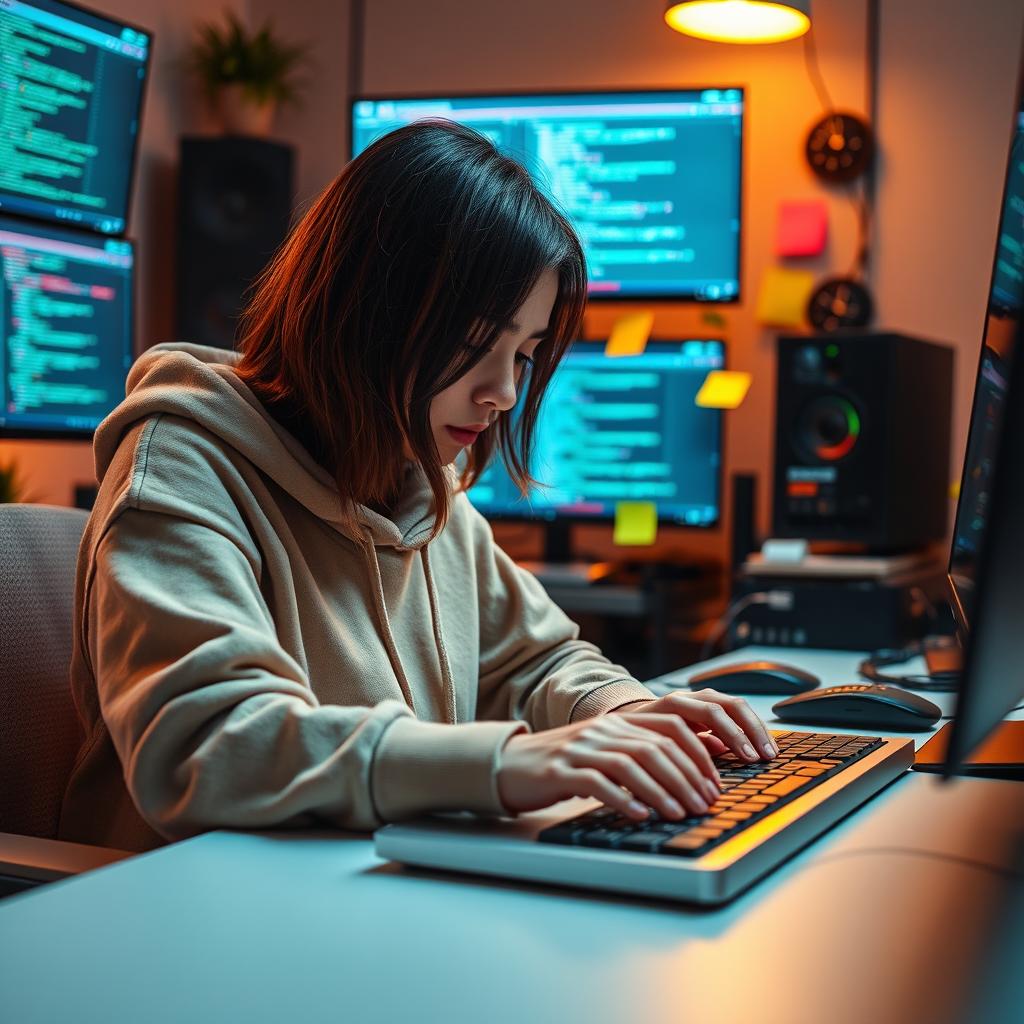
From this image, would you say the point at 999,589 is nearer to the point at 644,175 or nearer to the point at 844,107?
the point at 644,175

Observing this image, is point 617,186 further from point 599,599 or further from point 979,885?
point 979,885

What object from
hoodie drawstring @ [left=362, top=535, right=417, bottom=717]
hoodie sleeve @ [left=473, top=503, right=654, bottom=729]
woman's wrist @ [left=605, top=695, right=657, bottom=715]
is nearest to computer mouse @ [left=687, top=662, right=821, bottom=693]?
hoodie sleeve @ [left=473, top=503, right=654, bottom=729]

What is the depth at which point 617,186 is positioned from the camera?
2.30 meters

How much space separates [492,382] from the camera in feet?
3.30

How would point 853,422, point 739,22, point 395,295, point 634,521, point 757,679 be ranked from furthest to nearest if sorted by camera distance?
point 634,521 < point 739,22 < point 853,422 < point 757,679 < point 395,295

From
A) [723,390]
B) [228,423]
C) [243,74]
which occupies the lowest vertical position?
[228,423]

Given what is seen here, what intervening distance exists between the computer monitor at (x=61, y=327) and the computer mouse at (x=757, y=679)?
41.1 inches

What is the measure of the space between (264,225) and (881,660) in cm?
163

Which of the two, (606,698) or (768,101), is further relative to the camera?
(768,101)

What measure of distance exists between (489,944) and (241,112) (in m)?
2.45

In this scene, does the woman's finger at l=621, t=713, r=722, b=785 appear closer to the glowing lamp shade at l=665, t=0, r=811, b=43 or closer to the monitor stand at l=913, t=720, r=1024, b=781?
the monitor stand at l=913, t=720, r=1024, b=781

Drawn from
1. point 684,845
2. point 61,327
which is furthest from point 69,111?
point 684,845

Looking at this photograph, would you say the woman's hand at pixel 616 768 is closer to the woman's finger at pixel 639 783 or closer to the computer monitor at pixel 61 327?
the woman's finger at pixel 639 783

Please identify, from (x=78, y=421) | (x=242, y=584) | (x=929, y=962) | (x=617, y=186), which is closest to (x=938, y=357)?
(x=617, y=186)
